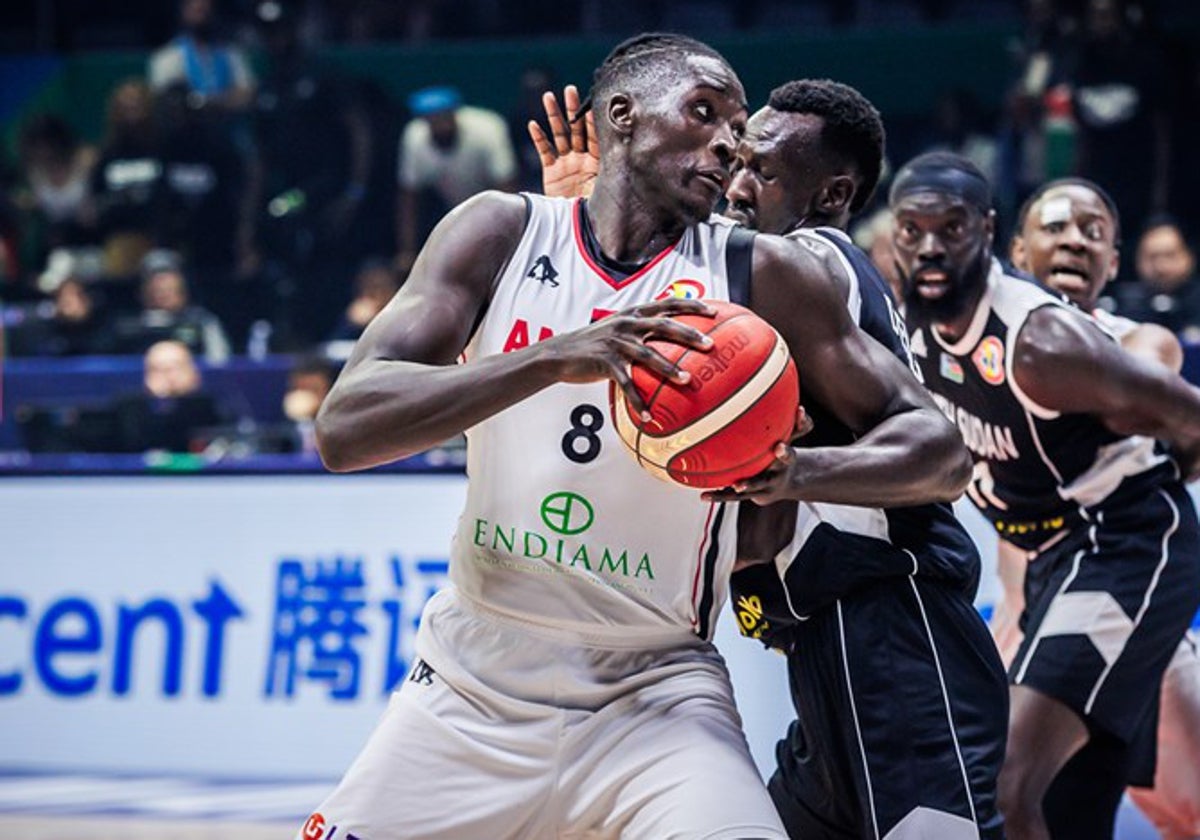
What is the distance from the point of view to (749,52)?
43.3 ft

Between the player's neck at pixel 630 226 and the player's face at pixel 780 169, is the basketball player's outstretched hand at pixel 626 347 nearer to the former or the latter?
the player's neck at pixel 630 226

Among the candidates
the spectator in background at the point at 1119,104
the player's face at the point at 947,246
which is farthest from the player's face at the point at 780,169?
the spectator in background at the point at 1119,104

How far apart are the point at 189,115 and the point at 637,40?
10366mm

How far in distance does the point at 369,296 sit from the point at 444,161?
1.23 metres

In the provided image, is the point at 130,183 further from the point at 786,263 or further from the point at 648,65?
the point at 786,263

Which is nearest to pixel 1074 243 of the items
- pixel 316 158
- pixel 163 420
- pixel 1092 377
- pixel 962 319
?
pixel 962 319

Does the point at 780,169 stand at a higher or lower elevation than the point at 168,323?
higher

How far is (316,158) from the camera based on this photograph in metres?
13.2

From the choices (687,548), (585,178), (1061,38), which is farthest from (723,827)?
(1061,38)

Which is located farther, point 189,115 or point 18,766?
point 189,115

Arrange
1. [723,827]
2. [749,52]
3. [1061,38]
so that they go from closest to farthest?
[723,827]
[1061,38]
[749,52]

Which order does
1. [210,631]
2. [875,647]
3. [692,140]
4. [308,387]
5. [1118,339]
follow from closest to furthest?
[692,140]
[875,647]
[1118,339]
[210,631]
[308,387]

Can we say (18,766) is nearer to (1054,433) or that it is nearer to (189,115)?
(1054,433)

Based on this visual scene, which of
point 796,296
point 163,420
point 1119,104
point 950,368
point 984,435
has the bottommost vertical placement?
point 163,420
